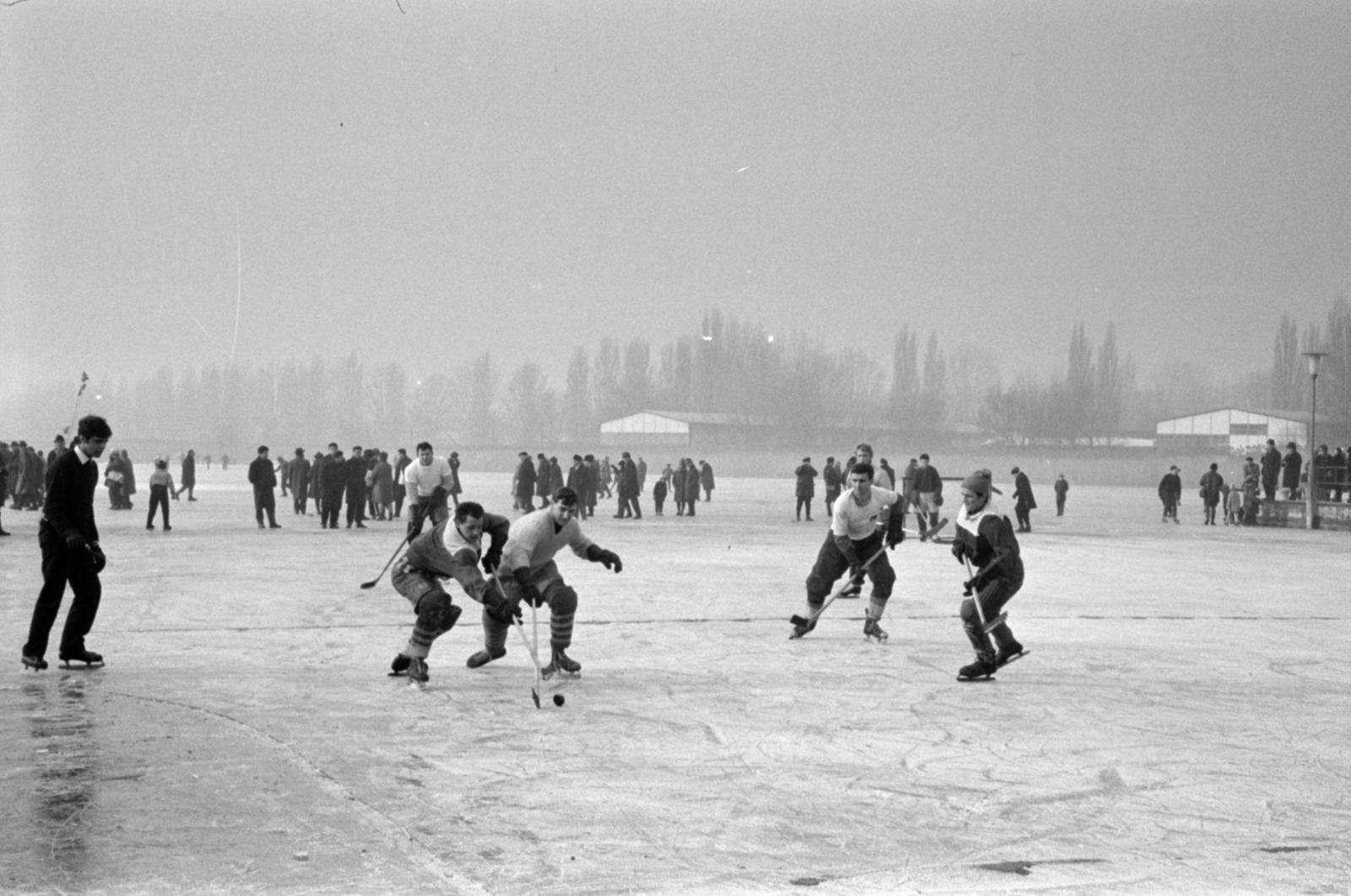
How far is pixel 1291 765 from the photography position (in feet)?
20.5

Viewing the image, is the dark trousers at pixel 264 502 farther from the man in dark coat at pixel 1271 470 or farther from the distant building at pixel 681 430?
the distant building at pixel 681 430

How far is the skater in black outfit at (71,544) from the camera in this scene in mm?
8211

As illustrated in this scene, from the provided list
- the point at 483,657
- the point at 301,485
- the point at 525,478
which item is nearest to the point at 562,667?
the point at 483,657

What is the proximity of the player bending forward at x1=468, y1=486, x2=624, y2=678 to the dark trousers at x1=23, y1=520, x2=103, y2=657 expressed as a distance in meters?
2.37

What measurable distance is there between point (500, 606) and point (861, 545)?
11.1 feet

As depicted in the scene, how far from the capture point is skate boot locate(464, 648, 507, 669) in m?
8.84

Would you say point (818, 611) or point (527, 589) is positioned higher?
point (527, 589)

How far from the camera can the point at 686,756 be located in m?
6.38

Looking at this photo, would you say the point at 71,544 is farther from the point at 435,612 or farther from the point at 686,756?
the point at 686,756

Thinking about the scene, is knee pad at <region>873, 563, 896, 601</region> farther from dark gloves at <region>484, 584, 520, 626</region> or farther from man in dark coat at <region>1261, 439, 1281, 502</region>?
man in dark coat at <region>1261, 439, 1281, 502</region>

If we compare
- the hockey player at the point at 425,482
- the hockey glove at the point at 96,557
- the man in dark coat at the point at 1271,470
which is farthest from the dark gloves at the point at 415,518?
the man in dark coat at the point at 1271,470

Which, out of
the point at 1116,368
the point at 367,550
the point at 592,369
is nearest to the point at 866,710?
the point at 367,550

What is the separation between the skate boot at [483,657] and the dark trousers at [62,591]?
2287mm

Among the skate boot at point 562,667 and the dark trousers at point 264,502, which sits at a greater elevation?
the dark trousers at point 264,502
